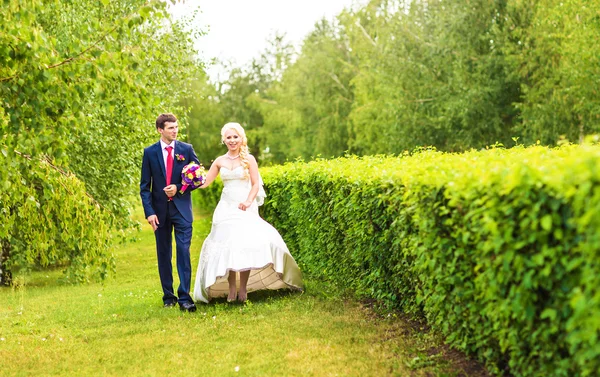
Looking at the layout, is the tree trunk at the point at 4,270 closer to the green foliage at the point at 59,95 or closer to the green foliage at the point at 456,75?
the green foliage at the point at 59,95

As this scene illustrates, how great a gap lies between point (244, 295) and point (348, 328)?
2181 mm

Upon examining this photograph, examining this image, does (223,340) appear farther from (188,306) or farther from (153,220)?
(153,220)

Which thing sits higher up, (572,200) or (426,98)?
(426,98)

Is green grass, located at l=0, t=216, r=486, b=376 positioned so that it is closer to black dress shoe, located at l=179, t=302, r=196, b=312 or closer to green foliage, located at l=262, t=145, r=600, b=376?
black dress shoe, located at l=179, t=302, r=196, b=312

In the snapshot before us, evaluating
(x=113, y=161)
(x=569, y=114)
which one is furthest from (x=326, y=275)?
(x=569, y=114)

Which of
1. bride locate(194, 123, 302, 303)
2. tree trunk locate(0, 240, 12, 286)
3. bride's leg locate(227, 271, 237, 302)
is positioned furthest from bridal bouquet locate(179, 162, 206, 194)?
tree trunk locate(0, 240, 12, 286)

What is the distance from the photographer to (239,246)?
920 centimetres

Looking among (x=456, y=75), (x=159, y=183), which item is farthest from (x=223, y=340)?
(x=456, y=75)

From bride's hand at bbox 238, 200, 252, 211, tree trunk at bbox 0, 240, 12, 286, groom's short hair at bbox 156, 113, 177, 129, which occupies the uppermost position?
groom's short hair at bbox 156, 113, 177, 129

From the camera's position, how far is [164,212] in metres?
9.45

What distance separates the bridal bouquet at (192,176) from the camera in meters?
9.29

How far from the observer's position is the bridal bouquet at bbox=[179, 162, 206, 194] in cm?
929

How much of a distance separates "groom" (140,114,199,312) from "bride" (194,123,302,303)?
0.30m

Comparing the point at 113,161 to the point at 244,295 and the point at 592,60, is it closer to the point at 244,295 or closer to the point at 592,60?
the point at 244,295
